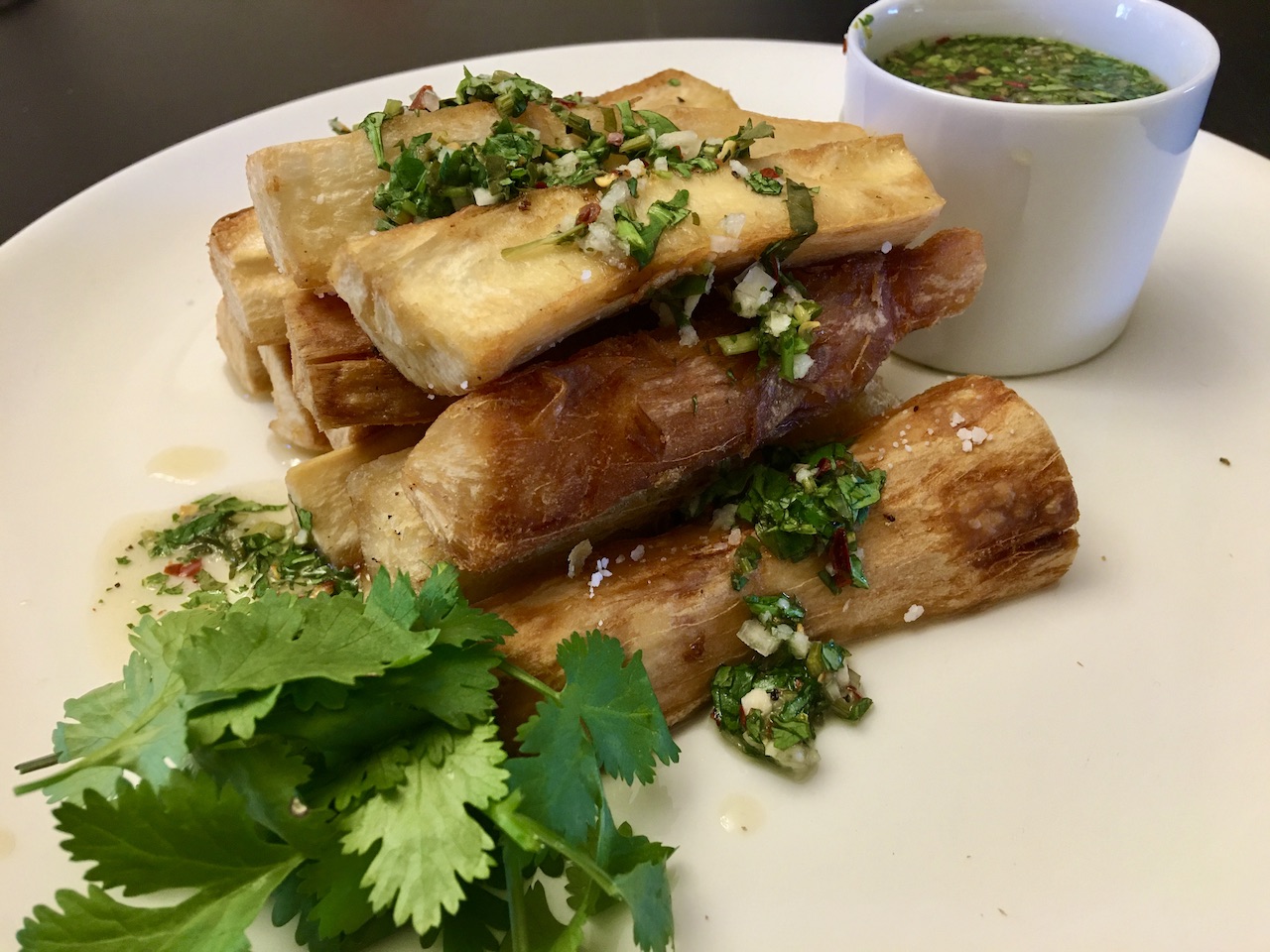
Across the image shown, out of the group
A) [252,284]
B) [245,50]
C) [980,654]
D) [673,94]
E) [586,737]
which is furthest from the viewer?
[245,50]

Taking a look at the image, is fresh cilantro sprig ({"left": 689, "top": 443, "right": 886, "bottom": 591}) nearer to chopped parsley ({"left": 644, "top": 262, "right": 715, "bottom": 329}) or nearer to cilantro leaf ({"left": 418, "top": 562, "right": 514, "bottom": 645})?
chopped parsley ({"left": 644, "top": 262, "right": 715, "bottom": 329})

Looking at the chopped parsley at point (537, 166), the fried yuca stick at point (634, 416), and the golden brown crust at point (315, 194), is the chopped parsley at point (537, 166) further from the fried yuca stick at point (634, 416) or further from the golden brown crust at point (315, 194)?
the fried yuca stick at point (634, 416)

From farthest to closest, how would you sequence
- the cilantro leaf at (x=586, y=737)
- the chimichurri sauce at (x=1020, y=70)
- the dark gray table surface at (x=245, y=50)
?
the dark gray table surface at (x=245, y=50), the chimichurri sauce at (x=1020, y=70), the cilantro leaf at (x=586, y=737)

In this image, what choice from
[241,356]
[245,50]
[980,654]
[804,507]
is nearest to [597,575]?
[804,507]

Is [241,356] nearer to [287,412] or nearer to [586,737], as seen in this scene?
[287,412]

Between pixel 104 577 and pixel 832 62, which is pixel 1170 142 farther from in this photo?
pixel 104 577

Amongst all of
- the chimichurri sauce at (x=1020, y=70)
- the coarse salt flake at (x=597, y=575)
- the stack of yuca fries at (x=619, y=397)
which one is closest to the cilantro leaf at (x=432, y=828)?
the stack of yuca fries at (x=619, y=397)

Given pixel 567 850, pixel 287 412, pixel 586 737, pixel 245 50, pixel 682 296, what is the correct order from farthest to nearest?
pixel 245 50
pixel 287 412
pixel 682 296
pixel 586 737
pixel 567 850

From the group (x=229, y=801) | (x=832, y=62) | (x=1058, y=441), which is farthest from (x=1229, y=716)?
(x=832, y=62)
